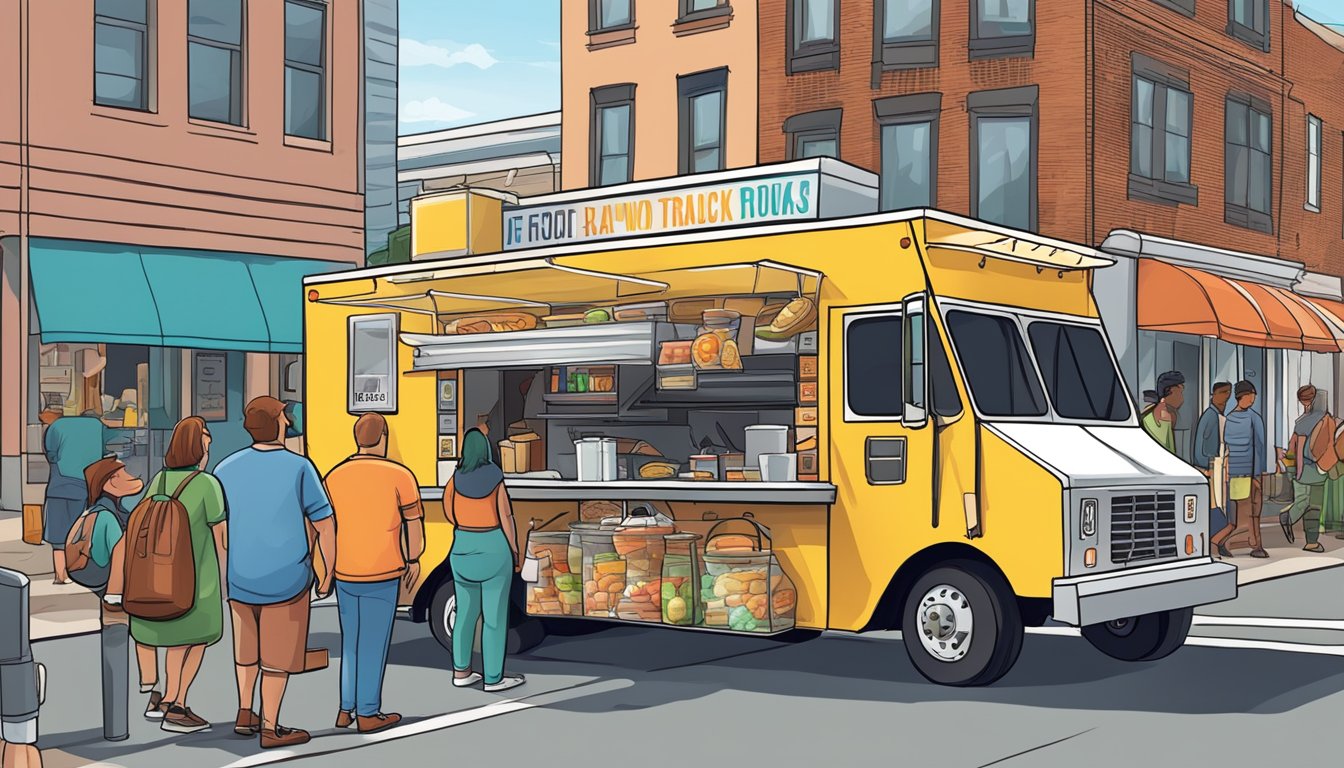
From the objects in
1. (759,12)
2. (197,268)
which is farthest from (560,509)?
(759,12)

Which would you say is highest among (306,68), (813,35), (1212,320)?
(813,35)

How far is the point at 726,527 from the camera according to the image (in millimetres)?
11312

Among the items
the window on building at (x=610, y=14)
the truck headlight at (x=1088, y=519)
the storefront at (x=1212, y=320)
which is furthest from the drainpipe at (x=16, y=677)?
the window on building at (x=610, y=14)

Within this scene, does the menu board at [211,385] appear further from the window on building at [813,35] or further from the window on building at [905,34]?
the window on building at [905,34]

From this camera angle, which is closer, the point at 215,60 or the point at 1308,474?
the point at 1308,474

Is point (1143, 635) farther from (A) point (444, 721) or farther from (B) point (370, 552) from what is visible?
(B) point (370, 552)

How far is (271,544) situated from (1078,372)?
231 inches

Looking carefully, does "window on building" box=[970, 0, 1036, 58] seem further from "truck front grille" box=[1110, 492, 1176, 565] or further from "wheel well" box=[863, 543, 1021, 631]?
"wheel well" box=[863, 543, 1021, 631]

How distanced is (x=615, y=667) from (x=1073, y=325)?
4045 mm

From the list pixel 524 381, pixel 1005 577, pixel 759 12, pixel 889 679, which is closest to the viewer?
pixel 1005 577

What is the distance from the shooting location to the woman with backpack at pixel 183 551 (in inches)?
348

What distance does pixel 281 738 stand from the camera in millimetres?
8977

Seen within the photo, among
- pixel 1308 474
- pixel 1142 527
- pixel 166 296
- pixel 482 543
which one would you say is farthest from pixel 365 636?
pixel 1308 474

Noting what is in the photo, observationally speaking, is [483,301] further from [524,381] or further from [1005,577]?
[1005,577]
